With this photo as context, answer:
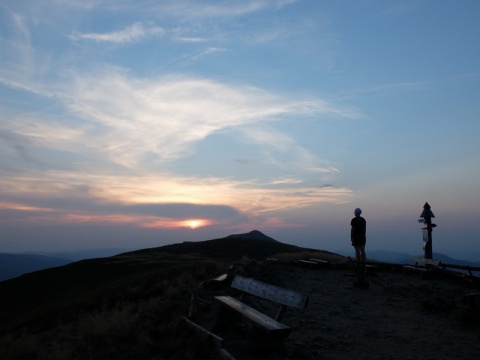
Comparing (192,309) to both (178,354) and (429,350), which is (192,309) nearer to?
(178,354)

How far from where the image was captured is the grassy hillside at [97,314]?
391 inches

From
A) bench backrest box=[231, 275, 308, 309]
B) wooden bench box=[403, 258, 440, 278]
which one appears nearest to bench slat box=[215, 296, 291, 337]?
bench backrest box=[231, 275, 308, 309]

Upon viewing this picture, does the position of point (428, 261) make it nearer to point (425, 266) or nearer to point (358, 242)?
point (425, 266)

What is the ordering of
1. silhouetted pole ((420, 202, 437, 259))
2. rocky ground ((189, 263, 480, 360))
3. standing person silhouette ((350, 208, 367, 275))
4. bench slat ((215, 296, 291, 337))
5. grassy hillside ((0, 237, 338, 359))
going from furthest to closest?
1. silhouetted pole ((420, 202, 437, 259))
2. standing person silhouette ((350, 208, 367, 275))
3. grassy hillside ((0, 237, 338, 359))
4. rocky ground ((189, 263, 480, 360))
5. bench slat ((215, 296, 291, 337))

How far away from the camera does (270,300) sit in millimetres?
8211

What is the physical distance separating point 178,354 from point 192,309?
230 centimetres

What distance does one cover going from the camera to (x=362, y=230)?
1524 cm

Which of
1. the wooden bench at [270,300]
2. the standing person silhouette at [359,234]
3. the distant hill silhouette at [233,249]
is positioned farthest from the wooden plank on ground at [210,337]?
the distant hill silhouette at [233,249]

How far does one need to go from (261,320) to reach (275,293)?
993 mm

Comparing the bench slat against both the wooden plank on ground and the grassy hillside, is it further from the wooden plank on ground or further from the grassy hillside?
the grassy hillside

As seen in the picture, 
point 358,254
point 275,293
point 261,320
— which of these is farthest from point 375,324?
point 358,254

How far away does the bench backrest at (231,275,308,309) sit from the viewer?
718 centimetres

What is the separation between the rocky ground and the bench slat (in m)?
0.34

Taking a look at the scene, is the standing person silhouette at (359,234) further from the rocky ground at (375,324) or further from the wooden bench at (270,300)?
the wooden bench at (270,300)
